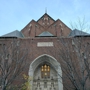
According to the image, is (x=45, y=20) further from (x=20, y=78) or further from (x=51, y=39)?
(x=20, y=78)

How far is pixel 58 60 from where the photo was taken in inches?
656

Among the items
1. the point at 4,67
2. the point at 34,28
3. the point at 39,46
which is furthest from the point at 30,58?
the point at 34,28

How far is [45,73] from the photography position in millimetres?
17531

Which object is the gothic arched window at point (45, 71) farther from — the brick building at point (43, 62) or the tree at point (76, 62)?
the tree at point (76, 62)

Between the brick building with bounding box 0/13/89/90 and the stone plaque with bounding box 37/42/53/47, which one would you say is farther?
the stone plaque with bounding box 37/42/53/47

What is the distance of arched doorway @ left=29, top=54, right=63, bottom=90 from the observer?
16.6 meters

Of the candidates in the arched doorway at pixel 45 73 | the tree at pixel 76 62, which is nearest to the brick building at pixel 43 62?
the arched doorway at pixel 45 73

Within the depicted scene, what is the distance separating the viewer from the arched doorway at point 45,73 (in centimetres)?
1658

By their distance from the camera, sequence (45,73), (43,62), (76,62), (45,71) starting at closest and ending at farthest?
1. (76,62)
2. (45,73)
3. (45,71)
4. (43,62)

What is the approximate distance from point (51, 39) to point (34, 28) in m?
6.54

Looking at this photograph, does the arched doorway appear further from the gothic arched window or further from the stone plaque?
the stone plaque

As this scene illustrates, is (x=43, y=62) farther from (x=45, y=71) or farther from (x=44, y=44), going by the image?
(x=44, y=44)

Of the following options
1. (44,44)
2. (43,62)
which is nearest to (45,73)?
(43,62)

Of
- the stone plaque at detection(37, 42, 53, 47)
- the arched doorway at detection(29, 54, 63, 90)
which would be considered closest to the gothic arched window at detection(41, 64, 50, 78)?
the arched doorway at detection(29, 54, 63, 90)
